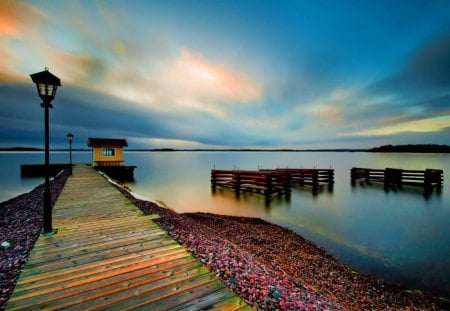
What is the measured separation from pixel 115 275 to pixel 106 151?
122 ft

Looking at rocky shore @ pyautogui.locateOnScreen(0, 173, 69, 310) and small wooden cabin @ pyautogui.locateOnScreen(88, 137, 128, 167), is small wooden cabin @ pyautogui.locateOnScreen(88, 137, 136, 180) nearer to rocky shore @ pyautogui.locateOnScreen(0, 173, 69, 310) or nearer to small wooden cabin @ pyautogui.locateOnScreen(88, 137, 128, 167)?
small wooden cabin @ pyautogui.locateOnScreen(88, 137, 128, 167)

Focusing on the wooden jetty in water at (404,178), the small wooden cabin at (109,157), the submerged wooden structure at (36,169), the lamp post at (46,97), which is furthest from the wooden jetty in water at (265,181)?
the submerged wooden structure at (36,169)

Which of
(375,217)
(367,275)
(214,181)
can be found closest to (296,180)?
(214,181)

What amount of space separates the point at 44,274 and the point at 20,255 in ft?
4.37

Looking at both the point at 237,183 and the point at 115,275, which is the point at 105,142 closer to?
the point at 237,183

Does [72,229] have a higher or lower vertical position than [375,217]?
higher

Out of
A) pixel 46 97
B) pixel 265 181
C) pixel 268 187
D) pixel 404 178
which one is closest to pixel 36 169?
pixel 265 181

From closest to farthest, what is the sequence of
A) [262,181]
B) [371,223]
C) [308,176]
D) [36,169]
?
[371,223], [262,181], [308,176], [36,169]

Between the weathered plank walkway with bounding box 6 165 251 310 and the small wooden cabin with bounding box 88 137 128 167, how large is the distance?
109 ft

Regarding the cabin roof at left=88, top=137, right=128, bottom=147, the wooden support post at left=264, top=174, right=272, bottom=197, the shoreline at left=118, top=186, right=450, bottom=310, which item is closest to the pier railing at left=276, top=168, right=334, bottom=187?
the wooden support post at left=264, top=174, right=272, bottom=197

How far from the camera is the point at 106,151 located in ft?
118

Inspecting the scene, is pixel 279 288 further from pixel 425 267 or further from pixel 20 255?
pixel 425 267

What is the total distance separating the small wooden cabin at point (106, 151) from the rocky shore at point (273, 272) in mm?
28887

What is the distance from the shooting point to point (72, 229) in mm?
5863
